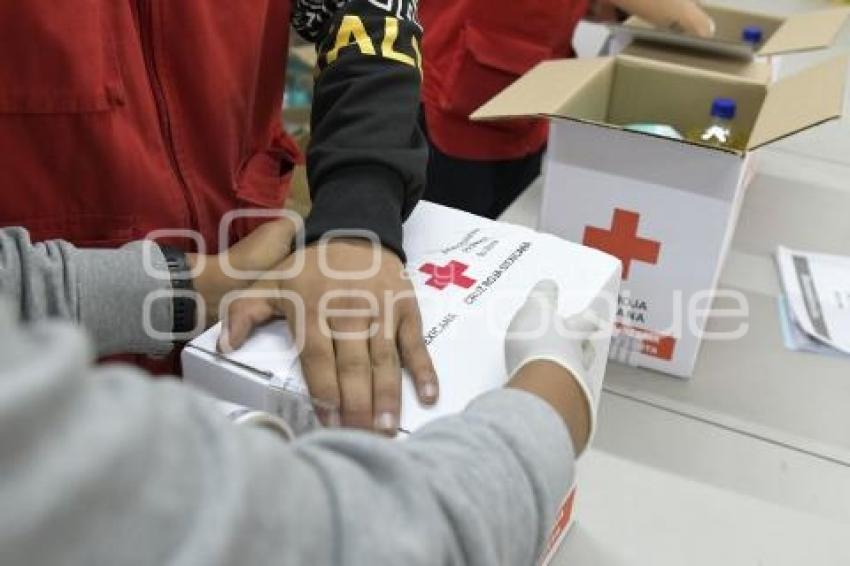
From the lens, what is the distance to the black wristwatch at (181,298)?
0.71 meters

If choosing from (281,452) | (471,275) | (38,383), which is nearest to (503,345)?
(471,275)

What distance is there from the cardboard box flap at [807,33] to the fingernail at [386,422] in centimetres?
94

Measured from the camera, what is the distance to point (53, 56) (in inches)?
26.5

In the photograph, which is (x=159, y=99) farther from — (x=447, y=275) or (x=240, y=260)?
(x=447, y=275)

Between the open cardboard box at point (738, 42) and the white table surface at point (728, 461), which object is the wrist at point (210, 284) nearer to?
the white table surface at point (728, 461)

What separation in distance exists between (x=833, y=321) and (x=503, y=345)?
0.60m

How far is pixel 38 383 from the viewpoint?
0.29 m

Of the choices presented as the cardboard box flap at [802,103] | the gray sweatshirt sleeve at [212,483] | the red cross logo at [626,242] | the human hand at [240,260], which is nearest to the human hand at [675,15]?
the cardboard box flap at [802,103]

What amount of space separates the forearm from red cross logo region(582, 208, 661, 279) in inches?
9.3

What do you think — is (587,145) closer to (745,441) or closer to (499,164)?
(745,441)

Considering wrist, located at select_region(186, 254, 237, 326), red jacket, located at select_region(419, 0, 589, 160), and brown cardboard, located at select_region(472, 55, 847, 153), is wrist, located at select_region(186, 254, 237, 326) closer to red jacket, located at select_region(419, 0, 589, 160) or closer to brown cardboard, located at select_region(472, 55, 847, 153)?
brown cardboard, located at select_region(472, 55, 847, 153)

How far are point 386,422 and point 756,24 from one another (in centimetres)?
127

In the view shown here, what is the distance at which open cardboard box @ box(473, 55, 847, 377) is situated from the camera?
874 millimetres

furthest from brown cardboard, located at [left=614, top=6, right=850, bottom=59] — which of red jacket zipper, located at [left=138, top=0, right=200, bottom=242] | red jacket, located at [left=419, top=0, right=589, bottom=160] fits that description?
red jacket zipper, located at [left=138, top=0, right=200, bottom=242]
